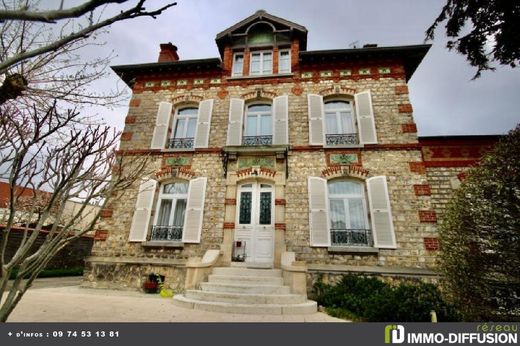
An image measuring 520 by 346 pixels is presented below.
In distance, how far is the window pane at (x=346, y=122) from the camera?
848 cm

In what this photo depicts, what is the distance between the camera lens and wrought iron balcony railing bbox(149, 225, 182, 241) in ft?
25.6

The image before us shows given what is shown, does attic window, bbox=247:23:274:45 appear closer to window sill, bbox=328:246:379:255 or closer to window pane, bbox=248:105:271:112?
window pane, bbox=248:105:271:112

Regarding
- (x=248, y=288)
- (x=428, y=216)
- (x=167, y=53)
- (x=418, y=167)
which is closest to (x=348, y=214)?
(x=428, y=216)

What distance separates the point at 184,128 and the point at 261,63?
3759 mm

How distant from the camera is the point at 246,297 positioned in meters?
5.14

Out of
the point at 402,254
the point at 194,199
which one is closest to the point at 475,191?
the point at 402,254

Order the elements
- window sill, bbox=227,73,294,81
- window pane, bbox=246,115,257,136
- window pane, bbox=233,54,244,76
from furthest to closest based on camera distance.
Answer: window pane, bbox=233,54,244,76, window sill, bbox=227,73,294,81, window pane, bbox=246,115,257,136

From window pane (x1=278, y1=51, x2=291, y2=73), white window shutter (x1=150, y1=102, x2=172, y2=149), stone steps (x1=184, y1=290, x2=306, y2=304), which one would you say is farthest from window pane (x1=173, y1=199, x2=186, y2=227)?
window pane (x1=278, y1=51, x2=291, y2=73)

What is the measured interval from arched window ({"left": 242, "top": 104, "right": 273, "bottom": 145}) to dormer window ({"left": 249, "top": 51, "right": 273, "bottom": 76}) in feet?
4.57

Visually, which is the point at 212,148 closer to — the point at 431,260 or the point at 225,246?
the point at 225,246

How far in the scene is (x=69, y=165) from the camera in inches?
95.6

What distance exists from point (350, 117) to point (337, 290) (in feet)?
17.9

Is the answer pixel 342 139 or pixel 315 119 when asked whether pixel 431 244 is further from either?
pixel 315 119

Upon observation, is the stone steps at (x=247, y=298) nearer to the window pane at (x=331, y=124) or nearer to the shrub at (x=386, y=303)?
the shrub at (x=386, y=303)
